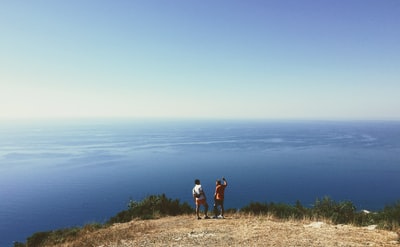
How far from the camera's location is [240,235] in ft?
35.2

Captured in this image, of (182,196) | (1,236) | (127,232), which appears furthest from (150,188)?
(127,232)

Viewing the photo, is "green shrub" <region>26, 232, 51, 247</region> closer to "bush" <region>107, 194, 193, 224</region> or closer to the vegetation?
the vegetation

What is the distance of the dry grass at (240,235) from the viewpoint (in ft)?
31.6

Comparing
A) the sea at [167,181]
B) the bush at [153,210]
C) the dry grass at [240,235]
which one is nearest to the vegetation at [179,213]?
the bush at [153,210]

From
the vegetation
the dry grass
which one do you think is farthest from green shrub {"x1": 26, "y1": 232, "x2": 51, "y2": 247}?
the dry grass

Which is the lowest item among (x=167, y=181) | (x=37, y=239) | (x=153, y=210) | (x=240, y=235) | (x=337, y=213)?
(x=167, y=181)

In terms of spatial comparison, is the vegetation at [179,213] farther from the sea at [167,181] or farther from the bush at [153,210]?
the sea at [167,181]

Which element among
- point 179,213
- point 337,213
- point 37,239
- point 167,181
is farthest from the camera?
point 167,181

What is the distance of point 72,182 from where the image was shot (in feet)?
284

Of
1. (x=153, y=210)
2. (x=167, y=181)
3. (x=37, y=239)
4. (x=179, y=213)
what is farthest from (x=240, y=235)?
(x=167, y=181)

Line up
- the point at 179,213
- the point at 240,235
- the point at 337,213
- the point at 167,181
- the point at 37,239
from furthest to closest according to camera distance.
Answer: the point at 167,181 → the point at 337,213 → the point at 179,213 → the point at 37,239 → the point at 240,235

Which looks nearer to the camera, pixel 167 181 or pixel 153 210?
pixel 153 210

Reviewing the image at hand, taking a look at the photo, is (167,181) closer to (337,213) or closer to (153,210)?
(153,210)

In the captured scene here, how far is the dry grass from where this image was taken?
379 inches
